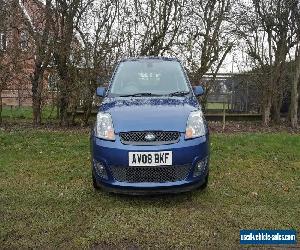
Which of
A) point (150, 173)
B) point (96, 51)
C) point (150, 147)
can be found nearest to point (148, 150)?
point (150, 147)

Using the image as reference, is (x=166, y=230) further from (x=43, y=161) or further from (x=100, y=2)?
(x=100, y=2)

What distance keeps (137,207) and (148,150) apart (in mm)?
723

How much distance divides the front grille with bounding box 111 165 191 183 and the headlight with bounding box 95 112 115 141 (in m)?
0.37

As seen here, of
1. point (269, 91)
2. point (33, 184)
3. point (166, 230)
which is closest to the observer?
point (166, 230)

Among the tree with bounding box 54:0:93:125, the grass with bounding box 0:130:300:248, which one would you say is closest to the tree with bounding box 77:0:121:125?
the tree with bounding box 54:0:93:125

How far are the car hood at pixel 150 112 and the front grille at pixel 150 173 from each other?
1.41ft

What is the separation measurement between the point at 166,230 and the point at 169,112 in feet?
4.52

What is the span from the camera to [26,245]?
3.31 metres

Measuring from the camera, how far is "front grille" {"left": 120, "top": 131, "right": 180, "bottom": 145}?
13.1 feet

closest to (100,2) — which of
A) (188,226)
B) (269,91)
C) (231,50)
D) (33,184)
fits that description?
(231,50)

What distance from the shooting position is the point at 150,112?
4.24 metres

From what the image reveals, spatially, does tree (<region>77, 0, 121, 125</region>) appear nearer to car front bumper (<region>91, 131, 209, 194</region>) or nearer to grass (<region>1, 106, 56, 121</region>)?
grass (<region>1, 106, 56, 121</region>)

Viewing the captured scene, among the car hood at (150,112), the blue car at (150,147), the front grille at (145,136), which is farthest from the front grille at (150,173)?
the car hood at (150,112)

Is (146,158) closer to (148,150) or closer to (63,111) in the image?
(148,150)
